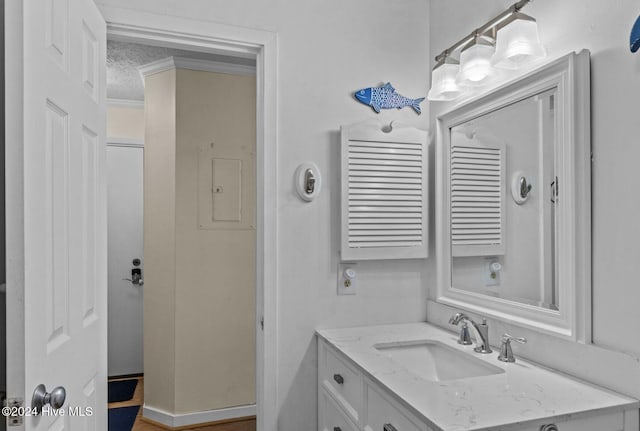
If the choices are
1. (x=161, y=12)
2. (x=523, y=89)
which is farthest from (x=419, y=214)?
(x=161, y=12)

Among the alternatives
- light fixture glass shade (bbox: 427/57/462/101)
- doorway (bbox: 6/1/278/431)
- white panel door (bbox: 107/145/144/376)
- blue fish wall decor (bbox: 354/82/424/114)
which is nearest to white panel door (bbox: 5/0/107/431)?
doorway (bbox: 6/1/278/431)

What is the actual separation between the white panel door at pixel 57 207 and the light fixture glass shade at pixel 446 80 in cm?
133

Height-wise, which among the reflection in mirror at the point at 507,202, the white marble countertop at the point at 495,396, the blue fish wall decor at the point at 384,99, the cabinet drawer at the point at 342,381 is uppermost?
the blue fish wall decor at the point at 384,99

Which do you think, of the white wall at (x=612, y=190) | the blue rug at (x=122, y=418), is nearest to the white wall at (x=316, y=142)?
the white wall at (x=612, y=190)

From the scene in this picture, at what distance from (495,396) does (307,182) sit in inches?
44.0

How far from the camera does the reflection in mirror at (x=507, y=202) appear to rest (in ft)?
4.91

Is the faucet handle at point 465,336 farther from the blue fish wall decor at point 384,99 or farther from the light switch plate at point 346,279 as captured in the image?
the blue fish wall decor at point 384,99

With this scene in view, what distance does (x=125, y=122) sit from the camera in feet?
13.2

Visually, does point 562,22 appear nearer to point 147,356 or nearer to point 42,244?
point 42,244

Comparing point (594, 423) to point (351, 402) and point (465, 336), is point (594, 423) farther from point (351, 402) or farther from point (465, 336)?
point (351, 402)

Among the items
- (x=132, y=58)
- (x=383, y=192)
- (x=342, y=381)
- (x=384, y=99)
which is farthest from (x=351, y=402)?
(x=132, y=58)

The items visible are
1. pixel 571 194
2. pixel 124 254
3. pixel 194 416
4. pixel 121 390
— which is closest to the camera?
pixel 571 194

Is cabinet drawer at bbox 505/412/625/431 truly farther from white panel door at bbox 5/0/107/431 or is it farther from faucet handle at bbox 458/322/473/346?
white panel door at bbox 5/0/107/431

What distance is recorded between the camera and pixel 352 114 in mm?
2078
